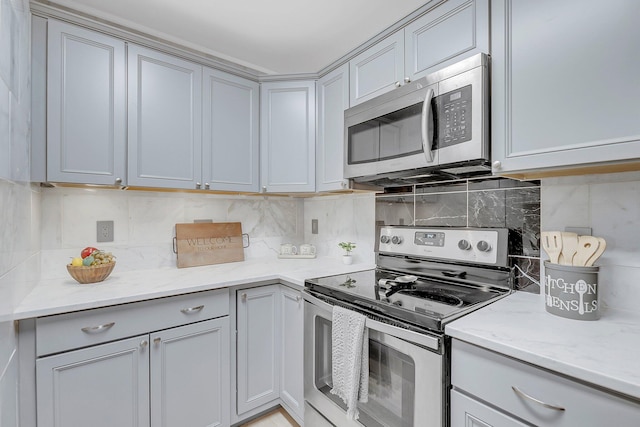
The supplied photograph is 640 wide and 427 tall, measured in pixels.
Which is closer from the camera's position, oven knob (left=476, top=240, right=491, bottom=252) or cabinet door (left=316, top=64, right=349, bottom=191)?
oven knob (left=476, top=240, right=491, bottom=252)

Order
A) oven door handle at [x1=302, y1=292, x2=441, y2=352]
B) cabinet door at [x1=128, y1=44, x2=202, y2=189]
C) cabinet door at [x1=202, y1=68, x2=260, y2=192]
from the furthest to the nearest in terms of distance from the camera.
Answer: cabinet door at [x1=202, y1=68, x2=260, y2=192] < cabinet door at [x1=128, y1=44, x2=202, y2=189] < oven door handle at [x1=302, y1=292, x2=441, y2=352]

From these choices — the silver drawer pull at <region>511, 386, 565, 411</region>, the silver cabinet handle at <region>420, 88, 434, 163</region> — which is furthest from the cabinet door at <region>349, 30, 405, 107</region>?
the silver drawer pull at <region>511, 386, 565, 411</region>

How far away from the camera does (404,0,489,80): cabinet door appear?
1.21 metres

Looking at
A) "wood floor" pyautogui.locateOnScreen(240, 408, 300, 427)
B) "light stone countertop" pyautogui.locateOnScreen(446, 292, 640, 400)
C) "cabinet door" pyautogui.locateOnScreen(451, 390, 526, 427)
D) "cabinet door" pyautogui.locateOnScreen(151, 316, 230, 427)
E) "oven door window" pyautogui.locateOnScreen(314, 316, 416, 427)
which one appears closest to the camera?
"light stone countertop" pyautogui.locateOnScreen(446, 292, 640, 400)

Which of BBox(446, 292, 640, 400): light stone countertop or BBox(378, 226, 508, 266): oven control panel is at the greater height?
BBox(378, 226, 508, 266): oven control panel

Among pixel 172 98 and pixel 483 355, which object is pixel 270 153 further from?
pixel 483 355

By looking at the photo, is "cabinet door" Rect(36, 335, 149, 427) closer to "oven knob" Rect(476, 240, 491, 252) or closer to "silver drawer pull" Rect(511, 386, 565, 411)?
"silver drawer pull" Rect(511, 386, 565, 411)

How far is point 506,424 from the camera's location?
A: 85 centimetres

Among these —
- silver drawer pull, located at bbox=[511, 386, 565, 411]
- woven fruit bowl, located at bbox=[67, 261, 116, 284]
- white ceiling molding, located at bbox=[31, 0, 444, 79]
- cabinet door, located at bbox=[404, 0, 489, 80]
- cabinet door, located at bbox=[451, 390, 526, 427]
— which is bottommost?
cabinet door, located at bbox=[451, 390, 526, 427]

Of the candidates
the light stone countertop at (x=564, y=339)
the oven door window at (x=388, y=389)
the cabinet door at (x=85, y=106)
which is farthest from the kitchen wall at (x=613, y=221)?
the cabinet door at (x=85, y=106)

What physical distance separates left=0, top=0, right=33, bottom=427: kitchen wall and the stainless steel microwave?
1.44 meters

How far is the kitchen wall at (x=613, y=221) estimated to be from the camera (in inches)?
42.8

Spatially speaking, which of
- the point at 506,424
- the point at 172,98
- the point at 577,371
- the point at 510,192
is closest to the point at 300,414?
the point at 506,424

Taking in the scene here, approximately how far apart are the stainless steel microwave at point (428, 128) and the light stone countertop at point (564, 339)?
60cm
